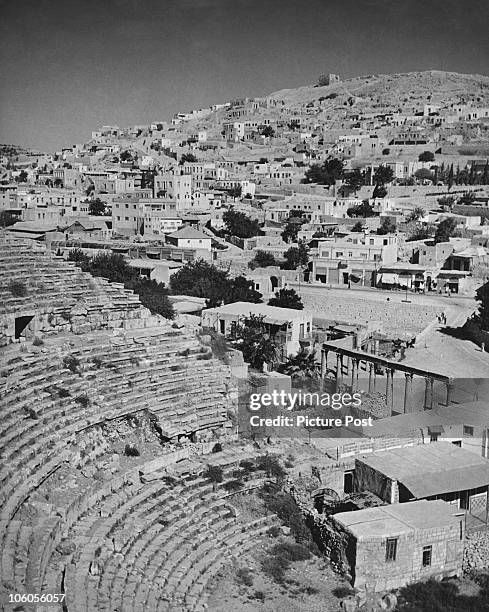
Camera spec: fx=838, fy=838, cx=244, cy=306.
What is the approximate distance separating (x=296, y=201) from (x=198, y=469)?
2940cm

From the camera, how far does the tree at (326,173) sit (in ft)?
148

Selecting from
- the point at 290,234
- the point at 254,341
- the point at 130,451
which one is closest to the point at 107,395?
the point at 130,451

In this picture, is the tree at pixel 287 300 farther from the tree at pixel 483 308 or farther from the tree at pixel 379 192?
the tree at pixel 379 192

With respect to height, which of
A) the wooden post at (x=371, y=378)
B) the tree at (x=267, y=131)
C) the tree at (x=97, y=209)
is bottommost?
the wooden post at (x=371, y=378)

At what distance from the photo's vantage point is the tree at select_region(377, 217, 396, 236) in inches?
1230

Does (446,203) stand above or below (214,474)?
above

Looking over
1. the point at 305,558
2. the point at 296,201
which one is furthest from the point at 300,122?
the point at 305,558

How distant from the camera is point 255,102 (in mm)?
75438

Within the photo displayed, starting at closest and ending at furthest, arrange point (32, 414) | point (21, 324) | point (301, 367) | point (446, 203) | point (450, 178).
→ point (32, 414), point (21, 324), point (301, 367), point (446, 203), point (450, 178)

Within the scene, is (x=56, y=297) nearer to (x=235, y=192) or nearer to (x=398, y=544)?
(x=398, y=544)

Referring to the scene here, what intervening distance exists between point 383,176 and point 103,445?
3746cm

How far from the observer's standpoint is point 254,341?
48.3ft

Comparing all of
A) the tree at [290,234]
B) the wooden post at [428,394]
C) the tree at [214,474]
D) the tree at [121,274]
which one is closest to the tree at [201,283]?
the tree at [121,274]

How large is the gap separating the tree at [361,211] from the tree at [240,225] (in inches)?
173
